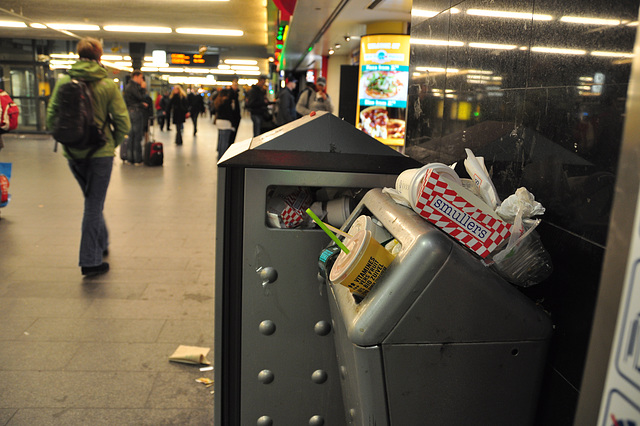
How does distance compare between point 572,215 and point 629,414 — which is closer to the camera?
point 629,414

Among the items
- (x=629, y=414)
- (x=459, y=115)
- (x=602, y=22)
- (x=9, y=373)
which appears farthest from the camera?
(x=9, y=373)

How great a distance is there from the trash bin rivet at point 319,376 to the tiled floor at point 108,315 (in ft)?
2.59

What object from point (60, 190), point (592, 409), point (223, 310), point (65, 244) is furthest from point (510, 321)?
point (60, 190)

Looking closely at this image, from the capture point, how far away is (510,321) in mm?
1466

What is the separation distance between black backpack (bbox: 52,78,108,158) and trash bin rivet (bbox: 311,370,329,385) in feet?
9.46

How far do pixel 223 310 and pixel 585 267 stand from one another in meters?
1.15

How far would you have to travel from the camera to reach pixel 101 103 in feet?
14.8

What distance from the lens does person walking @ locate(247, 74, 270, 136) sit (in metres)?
12.8

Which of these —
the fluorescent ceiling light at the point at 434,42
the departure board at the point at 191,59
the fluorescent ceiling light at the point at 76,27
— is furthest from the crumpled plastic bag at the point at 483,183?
the departure board at the point at 191,59

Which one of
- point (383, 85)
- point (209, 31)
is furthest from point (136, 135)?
point (209, 31)

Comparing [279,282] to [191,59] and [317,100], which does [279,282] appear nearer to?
[317,100]

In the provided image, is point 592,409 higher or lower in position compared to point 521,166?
lower

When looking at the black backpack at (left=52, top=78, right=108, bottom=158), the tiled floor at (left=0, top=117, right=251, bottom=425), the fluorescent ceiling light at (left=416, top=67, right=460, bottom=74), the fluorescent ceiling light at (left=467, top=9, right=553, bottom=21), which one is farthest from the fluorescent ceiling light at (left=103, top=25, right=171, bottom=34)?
the fluorescent ceiling light at (left=467, top=9, right=553, bottom=21)

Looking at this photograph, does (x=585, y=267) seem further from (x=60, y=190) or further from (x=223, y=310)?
(x=60, y=190)
